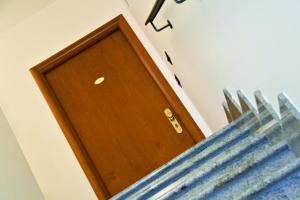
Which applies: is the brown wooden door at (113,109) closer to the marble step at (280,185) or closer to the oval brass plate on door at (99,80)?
the oval brass plate on door at (99,80)

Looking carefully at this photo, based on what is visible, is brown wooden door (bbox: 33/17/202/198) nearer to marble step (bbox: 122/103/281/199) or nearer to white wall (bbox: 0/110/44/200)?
white wall (bbox: 0/110/44/200)

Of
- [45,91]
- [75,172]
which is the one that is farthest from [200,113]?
[45,91]

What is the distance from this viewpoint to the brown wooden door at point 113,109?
2.61 meters

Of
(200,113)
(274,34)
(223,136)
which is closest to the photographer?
(274,34)

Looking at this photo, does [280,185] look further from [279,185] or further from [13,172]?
[13,172]

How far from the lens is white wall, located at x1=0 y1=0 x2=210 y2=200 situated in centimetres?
263

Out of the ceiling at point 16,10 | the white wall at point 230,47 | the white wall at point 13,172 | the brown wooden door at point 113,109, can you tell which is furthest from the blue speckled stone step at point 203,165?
the ceiling at point 16,10

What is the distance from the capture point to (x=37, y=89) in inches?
111

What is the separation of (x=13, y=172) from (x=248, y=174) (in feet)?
6.43

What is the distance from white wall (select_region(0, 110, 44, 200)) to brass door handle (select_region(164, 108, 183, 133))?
1.19 m

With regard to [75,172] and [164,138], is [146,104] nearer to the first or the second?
[164,138]

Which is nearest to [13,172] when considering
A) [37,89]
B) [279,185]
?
[37,89]

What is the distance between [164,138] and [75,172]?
2.49 feet

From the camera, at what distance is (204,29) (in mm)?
1596
